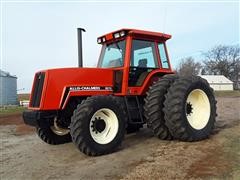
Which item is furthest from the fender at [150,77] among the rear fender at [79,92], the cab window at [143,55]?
the rear fender at [79,92]

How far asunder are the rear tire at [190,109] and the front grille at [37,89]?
262 cm

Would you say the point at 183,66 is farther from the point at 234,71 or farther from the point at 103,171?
the point at 103,171

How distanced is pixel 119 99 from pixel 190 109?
1726 millimetres

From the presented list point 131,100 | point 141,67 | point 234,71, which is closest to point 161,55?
point 141,67

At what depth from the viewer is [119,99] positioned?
7098mm

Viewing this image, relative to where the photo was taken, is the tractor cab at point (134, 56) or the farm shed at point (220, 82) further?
the farm shed at point (220, 82)

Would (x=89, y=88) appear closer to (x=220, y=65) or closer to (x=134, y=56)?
(x=134, y=56)

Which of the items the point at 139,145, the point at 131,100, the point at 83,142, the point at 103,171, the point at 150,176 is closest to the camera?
the point at 150,176

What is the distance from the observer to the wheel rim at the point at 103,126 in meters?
6.27

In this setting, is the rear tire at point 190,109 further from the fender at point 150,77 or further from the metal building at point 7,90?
the metal building at point 7,90

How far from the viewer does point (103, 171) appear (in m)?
5.19

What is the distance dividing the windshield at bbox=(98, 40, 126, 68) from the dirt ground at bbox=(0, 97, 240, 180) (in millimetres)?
1861

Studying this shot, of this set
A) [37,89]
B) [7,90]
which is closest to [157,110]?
[37,89]

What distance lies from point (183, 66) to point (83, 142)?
69.1 m
